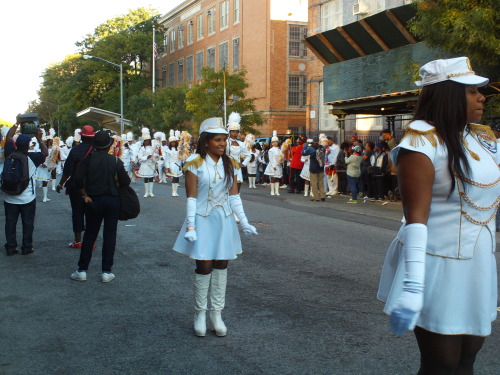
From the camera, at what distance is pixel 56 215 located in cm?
1516

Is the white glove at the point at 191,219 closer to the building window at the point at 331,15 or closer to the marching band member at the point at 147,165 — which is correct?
the marching band member at the point at 147,165

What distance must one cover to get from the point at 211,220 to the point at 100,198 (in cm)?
263

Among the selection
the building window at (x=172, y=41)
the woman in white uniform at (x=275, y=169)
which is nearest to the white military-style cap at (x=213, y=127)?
the woman in white uniform at (x=275, y=169)

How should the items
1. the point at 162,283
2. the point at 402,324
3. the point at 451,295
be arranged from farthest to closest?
1. the point at 162,283
2. the point at 451,295
3. the point at 402,324

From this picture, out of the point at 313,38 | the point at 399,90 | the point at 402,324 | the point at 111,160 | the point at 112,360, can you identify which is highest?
the point at 313,38

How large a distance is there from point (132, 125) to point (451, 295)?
169ft

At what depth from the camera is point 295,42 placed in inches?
1828

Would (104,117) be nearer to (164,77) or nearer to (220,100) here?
(164,77)

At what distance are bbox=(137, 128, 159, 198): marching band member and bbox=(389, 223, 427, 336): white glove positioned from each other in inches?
722

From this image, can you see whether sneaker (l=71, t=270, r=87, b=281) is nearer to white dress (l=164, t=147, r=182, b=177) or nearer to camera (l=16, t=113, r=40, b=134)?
camera (l=16, t=113, r=40, b=134)

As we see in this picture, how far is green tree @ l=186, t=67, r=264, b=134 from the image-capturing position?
115 ft

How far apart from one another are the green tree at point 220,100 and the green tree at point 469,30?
19.6 m

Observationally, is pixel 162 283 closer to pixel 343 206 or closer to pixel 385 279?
pixel 385 279

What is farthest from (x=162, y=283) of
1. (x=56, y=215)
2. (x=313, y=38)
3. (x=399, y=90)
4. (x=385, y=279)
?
(x=313, y=38)
